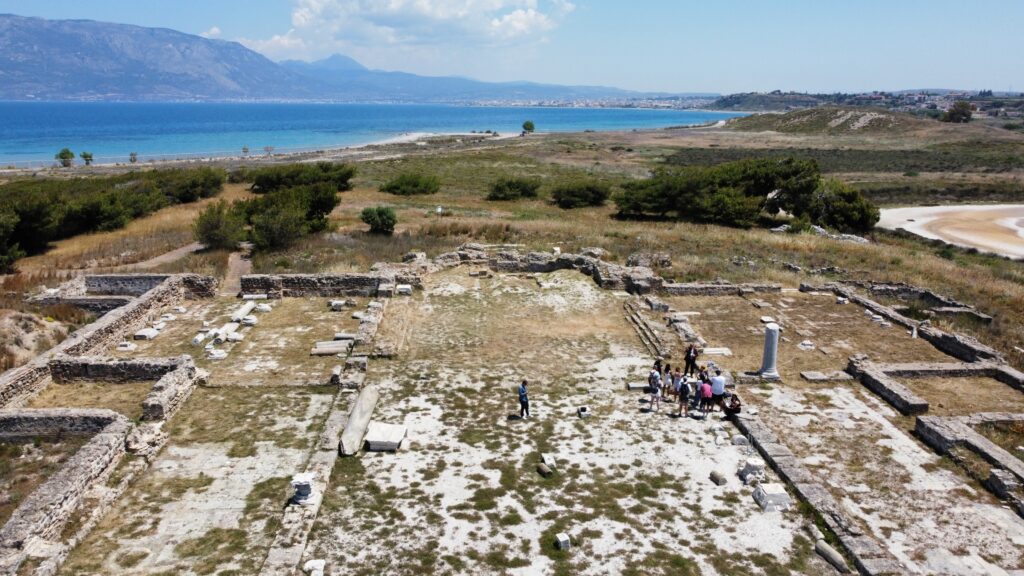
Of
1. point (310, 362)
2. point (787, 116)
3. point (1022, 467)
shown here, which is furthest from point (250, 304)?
point (787, 116)

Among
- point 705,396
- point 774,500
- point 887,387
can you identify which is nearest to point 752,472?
point 774,500

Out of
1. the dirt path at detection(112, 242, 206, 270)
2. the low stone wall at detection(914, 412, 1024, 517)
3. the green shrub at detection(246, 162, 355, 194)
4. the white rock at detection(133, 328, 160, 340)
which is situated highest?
the green shrub at detection(246, 162, 355, 194)

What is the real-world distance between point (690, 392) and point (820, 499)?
382 centimetres

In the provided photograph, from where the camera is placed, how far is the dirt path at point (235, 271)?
71.0 feet

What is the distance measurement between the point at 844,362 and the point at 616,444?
800 centimetres

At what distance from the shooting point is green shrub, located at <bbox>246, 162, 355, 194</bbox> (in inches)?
1695

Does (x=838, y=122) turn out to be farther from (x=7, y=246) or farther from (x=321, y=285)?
(x=7, y=246)

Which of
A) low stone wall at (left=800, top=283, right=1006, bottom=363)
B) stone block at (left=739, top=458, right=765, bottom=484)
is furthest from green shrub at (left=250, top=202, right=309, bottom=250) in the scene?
low stone wall at (left=800, top=283, right=1006, bottom=363)

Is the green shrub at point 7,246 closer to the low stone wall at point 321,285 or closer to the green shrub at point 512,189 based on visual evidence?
the low stone wall at point 321,285

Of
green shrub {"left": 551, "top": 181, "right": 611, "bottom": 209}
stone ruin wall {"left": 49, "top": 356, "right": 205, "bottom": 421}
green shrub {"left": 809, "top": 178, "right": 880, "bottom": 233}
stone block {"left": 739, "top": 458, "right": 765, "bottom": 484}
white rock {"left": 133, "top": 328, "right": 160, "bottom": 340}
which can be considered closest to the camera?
stone block {"left": 739, "top": 458, "right": 765, "bottom": 484}

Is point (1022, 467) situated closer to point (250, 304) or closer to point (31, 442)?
point (31, 442)

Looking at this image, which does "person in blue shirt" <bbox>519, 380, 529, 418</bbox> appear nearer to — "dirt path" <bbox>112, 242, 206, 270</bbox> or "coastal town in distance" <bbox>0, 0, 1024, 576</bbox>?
"coastal town in distance" <bbox>0, 0, 1024, 576</bbox>

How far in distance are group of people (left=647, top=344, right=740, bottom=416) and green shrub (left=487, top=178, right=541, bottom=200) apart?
33.2 m

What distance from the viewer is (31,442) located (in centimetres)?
1148
